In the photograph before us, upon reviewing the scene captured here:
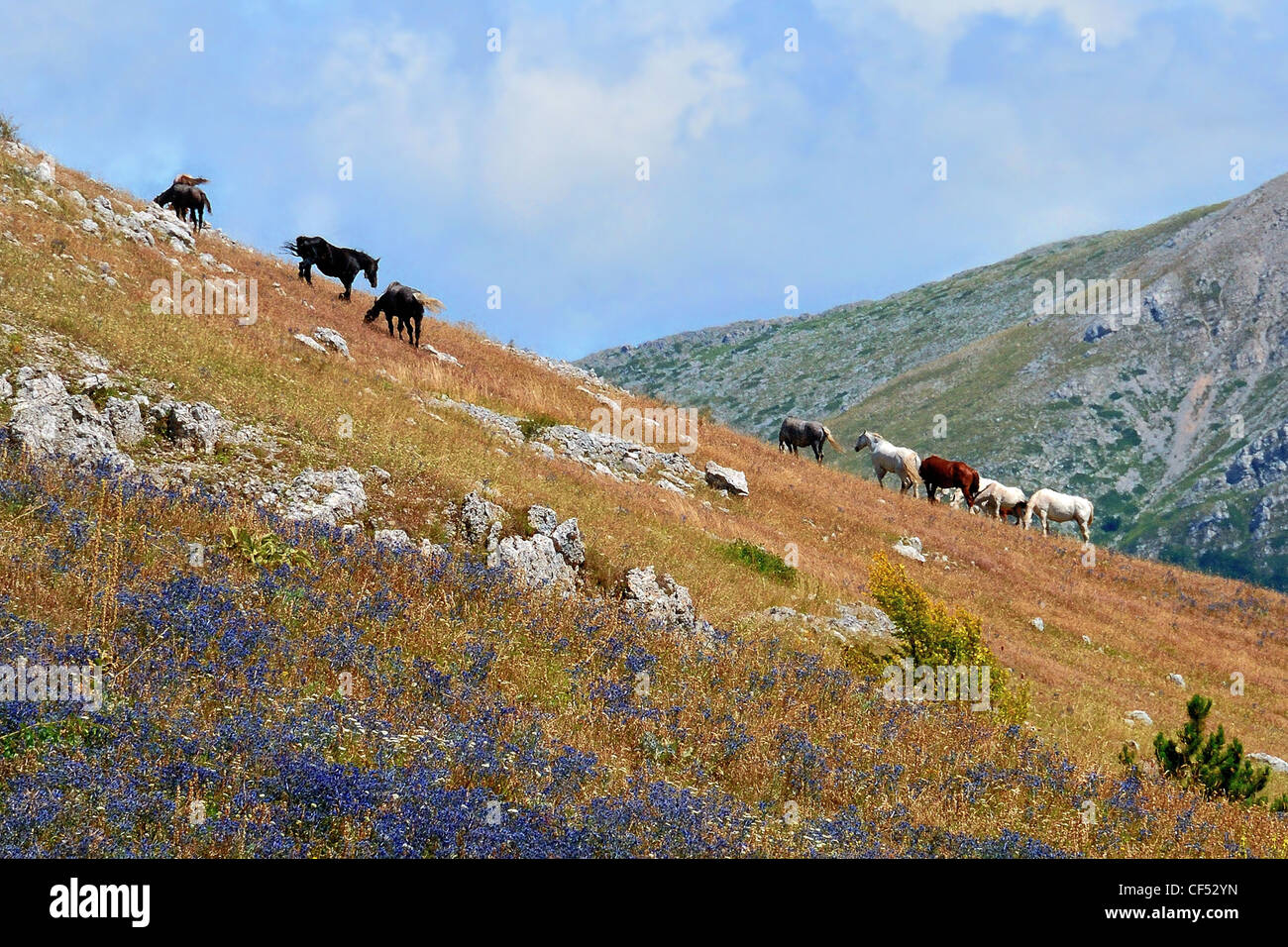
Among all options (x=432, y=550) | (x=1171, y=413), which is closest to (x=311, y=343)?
(x=432, y=550)

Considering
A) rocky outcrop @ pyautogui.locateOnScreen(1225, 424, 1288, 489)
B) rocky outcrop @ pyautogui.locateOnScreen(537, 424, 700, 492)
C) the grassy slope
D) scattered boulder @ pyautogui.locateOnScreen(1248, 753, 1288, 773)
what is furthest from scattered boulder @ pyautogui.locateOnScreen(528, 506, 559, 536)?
rocky outcrop @ pyautogui.locateOnScreen(1225, 424, 1288, 489)

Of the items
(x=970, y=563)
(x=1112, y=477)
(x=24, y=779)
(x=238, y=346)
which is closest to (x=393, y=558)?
(x=24, y=779)

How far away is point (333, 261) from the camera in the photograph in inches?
1459

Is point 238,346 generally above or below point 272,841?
above

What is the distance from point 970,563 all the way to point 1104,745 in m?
14.2

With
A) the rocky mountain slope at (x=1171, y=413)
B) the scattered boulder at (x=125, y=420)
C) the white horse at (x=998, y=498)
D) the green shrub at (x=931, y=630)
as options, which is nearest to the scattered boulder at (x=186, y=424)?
the scattered boulder at (x=125, y=420)

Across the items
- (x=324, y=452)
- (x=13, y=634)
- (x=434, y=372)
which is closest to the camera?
(x=13, y=634)

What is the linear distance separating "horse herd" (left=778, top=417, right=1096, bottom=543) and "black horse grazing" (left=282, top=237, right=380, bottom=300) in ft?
63.4

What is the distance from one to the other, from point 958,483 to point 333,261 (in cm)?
2835

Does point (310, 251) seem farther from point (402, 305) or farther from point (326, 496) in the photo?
point (326, 496)

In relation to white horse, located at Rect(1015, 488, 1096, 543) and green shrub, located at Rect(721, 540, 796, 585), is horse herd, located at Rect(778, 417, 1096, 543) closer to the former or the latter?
white horse, located at Rect(1015, 488, 1096, 543)

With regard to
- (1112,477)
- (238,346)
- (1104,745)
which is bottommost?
(1104,745)

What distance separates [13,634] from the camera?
6215 mm

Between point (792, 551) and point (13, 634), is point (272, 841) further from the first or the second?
point (792, 551)
